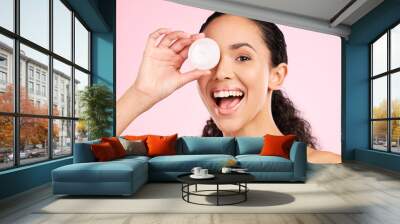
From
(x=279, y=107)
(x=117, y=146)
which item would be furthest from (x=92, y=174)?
(x=279, y=107)

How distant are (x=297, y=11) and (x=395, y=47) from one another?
2.16 m

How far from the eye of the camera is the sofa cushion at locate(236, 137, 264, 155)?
22.0ft

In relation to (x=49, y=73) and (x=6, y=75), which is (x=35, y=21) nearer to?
(x=49, y=73)

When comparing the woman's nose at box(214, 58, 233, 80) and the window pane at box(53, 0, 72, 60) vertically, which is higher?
the window pane at box(53, 0, 72, 60)

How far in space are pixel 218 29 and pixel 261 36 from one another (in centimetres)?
95

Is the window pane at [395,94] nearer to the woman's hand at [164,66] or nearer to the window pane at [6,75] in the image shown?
the woman's hand at [164,66]

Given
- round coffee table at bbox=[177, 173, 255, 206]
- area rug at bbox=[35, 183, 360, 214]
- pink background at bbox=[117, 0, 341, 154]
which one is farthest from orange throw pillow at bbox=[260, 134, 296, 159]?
pink background at bbox=[117, 0, 341, 154]

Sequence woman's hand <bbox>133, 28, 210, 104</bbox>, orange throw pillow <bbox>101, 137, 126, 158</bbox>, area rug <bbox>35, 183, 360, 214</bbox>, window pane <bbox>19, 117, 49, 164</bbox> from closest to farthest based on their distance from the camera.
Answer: area rug <bbox>35, 183, 360, 214</bbox> < window pane <bbox>19, 117, 49, 164</bbox> < orange throw pillow <bbox>101, 137, 126, 158</bbox> < woman's hand <bbox>133, 28, 210, 104</bbox>

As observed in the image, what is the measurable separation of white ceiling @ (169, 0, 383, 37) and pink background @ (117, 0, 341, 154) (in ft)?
0.78

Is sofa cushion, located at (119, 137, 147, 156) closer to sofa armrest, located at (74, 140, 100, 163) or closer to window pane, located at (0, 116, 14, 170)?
sofa armrest, located at (74, 140, 100, 163)

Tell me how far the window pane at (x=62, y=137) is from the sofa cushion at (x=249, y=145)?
125 inches

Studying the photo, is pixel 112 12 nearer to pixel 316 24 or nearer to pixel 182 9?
pixel 182 9

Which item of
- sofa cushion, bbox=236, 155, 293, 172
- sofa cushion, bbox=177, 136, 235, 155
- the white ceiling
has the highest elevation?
the white ceiling

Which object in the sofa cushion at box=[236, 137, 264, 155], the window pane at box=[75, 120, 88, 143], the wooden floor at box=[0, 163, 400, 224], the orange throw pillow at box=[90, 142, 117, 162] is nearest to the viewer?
the wooden floor at box=[0, 163, 400, 224]
